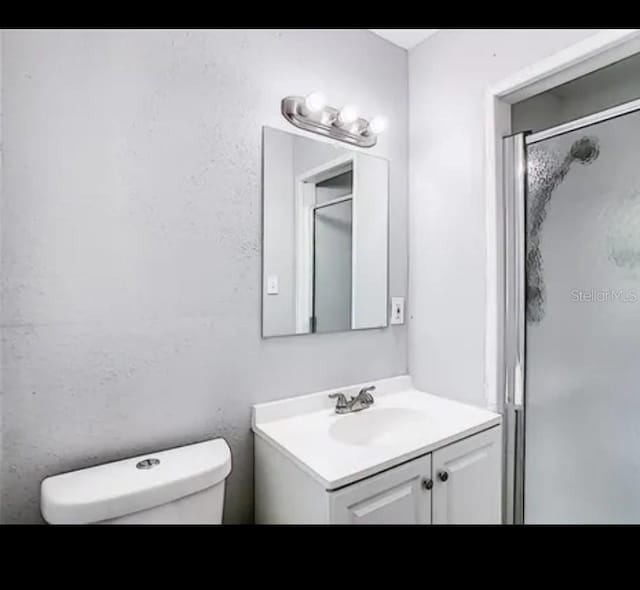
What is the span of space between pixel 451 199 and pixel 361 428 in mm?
932

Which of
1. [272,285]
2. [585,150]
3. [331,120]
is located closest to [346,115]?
[331,120]

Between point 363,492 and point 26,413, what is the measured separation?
0.83 m

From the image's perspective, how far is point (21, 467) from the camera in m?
0.88

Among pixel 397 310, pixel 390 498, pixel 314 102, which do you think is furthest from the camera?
pixel 397 310

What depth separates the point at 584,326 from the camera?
3.92ft

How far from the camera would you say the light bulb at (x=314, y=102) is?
1.28m

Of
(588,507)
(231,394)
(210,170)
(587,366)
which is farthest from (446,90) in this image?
(588,507)

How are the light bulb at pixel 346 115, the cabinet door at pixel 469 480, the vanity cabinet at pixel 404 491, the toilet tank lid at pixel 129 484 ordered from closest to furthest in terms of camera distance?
the toilet tank lid at pixel 129 484 → the vanity cabinet at pixel 404 491 → the cabinet door at pixel 469 480 → the light bulb at pixel 346 115

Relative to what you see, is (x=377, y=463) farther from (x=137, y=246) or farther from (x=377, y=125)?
(x=377, y=125)

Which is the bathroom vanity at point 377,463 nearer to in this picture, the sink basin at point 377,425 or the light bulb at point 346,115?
the sink basin at point 377,425

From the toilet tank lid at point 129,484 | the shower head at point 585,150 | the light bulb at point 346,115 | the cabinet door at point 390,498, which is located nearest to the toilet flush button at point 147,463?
the toilet tank lid at point 129,484

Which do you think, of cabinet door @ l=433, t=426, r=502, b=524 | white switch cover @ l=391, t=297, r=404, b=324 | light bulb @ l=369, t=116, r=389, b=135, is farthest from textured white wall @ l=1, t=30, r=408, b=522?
cabinet door @ l=433, t=426, r=502, b=524

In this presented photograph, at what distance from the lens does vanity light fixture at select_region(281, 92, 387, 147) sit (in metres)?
1.29

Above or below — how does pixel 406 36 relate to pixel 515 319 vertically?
above
